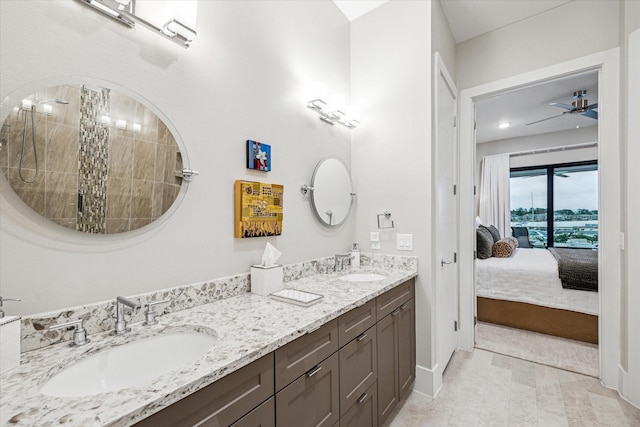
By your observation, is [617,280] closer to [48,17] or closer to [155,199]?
[155,199]

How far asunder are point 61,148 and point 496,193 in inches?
270

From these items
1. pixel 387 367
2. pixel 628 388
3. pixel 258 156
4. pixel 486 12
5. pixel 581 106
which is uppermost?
pixel 486 12

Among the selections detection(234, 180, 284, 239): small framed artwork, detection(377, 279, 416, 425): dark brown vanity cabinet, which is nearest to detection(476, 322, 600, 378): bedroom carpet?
detection(377, 279, 416, 425): dark brown vanity cabinet

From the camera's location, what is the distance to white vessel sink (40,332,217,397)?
A: 0.82 metres

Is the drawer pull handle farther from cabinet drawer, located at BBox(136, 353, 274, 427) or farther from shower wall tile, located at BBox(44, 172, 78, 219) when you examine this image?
shower wall tile, located at BBox(44, 172, 78, 219)

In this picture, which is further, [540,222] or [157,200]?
[540,222]

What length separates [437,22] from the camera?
2.27 meters

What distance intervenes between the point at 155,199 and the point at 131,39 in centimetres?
64

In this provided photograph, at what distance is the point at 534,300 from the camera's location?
3055mm

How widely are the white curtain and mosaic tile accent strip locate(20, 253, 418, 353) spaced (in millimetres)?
5445

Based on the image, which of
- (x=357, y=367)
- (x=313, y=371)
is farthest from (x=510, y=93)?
(x=313, y=371)

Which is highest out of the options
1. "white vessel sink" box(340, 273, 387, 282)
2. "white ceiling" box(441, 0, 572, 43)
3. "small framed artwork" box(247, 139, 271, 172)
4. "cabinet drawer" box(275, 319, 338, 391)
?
"white ceiling" box(441, 0, 572, 43)

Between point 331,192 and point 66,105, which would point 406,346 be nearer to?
point 331,192

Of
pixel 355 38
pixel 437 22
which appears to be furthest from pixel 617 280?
pixel 355 38
